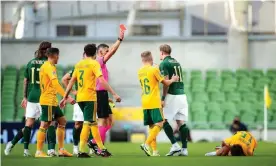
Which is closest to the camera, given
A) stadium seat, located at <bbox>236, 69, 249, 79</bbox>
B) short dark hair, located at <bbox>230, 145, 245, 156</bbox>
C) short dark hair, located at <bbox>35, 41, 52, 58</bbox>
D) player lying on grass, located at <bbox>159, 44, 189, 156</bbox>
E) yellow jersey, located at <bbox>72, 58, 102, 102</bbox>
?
yellow jersey, located at <bbox>72, 58, 102, 102</bbox>

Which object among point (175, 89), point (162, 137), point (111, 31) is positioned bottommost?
point (162, 137)

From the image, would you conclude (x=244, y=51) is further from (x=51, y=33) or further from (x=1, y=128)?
(x=1, y=128)

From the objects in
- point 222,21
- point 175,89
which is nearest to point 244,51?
point 222,21

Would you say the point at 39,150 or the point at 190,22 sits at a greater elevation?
the point at 190,22

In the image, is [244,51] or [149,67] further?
[244,51]

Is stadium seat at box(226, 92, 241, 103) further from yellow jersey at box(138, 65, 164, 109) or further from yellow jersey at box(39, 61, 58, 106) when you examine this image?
yellow jersey at box(39, 61, 58, 106)

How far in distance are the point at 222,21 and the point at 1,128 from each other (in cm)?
957

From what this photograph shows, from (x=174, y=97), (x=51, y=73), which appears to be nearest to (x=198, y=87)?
(x=174, y=97)

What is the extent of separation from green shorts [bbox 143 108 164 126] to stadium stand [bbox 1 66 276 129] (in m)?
14.1

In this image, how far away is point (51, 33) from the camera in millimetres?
32625

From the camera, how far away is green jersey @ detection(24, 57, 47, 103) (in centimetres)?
1478

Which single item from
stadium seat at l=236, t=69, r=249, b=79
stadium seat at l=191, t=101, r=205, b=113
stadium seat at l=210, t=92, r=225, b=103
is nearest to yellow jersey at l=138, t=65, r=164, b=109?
stadium seat at l=191, t=101, r=205, b=113

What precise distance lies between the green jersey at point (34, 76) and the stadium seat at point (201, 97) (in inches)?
594

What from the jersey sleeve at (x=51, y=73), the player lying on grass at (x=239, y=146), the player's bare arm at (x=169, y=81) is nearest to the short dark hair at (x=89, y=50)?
the jersey sleeve at (x=51, y=73)
